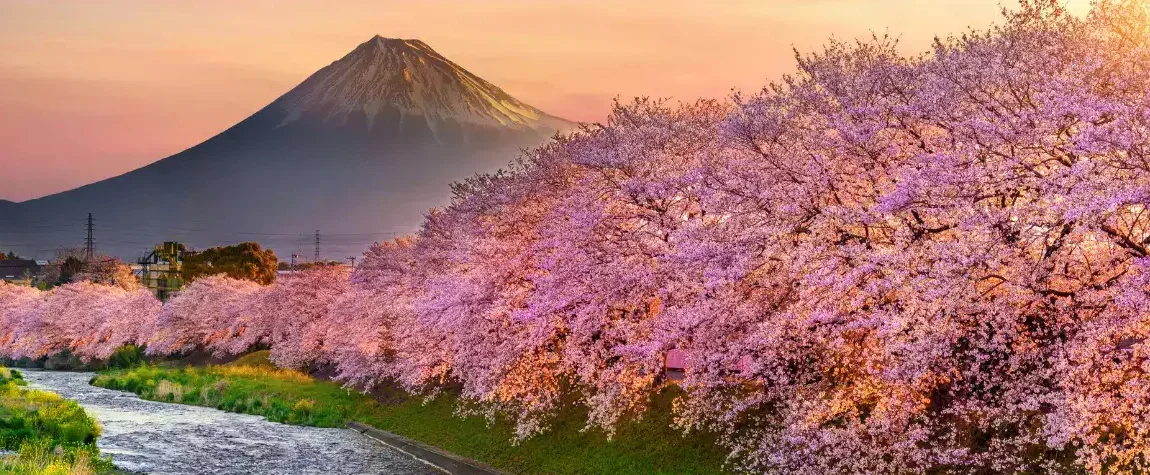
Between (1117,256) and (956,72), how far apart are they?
201 inches

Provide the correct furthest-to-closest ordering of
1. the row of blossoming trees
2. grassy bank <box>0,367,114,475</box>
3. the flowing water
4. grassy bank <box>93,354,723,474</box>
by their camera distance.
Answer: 1. the flowing water
2. grassy bank <box>93,354,723,474</box>
3. grassy bank <box>0,367,114,475</box>
4. the row of blossoming trees

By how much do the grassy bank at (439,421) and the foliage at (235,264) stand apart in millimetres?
45847

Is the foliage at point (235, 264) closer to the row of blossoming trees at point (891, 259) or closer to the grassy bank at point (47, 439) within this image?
the grassy bank at point (47, 439)

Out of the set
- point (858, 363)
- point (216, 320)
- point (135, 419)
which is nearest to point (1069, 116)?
point (858, 363)

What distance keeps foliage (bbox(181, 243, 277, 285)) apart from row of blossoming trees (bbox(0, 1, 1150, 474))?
100446 millimetres

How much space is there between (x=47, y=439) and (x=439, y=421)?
1626cm

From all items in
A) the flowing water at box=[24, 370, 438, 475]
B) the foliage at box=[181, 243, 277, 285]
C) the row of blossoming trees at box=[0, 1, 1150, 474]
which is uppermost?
the foliage at box=[181, 243, 277, 285]

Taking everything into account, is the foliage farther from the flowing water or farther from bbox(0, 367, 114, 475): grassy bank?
bbox(0, 367, 114, 475): grassy bank

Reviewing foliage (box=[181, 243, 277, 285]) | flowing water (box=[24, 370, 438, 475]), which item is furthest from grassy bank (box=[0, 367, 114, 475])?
foliage (box=[181, 243, 277, 285])

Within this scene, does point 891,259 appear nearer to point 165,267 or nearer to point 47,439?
point 47,439

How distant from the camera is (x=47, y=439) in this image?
1516 inches

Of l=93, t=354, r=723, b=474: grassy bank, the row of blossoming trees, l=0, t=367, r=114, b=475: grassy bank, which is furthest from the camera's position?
l=93, t=354, r=723, b=474: grassy bank

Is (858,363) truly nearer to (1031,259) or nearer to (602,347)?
(1031,259)

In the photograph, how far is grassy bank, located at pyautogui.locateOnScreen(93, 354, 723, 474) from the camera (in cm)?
3321
